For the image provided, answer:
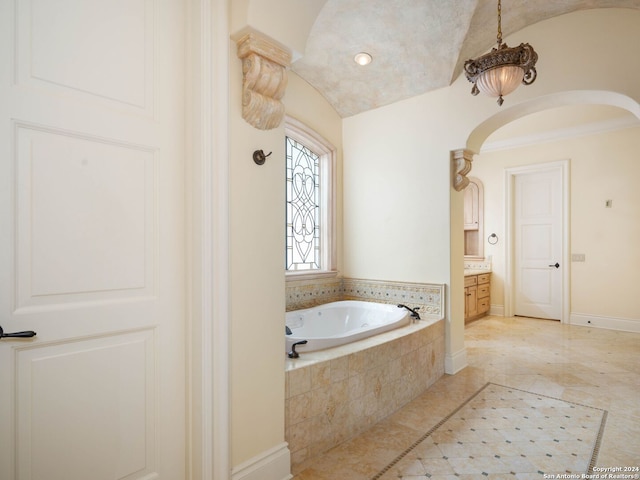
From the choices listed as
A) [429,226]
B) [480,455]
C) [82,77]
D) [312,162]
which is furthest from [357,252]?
[82,77]

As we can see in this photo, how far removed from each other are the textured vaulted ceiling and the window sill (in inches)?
76.1

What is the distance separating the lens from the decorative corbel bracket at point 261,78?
1.61 m

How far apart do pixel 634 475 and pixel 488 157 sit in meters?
5.13

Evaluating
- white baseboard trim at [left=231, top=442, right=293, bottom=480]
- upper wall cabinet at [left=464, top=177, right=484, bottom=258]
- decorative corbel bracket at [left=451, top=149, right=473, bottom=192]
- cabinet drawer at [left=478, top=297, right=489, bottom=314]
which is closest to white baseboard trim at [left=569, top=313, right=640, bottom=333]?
cabinet drawer at [left=478, top=297, right=489, bottom=314]

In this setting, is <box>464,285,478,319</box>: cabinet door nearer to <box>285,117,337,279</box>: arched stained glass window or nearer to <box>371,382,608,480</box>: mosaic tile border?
<box>371,382,608,480</box>: mosaic tile border

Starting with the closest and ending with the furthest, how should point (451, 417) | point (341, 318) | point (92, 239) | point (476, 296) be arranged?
point (92, 239)
point (451, 417)
point (341, 318)
point (476, 296)

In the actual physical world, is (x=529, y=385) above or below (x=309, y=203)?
below

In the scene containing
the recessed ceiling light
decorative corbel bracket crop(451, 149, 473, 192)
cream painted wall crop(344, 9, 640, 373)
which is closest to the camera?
cream painted wall crop(344, 9, 640, 373)

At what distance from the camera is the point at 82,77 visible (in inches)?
52.3

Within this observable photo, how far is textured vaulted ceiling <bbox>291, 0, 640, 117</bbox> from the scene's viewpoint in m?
2.72

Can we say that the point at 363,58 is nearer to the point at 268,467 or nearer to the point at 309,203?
the point at 309,203

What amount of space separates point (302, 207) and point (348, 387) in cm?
204

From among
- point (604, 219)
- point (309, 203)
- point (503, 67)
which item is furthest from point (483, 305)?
point (503, 67)

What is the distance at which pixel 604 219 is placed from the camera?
4.96 metres
